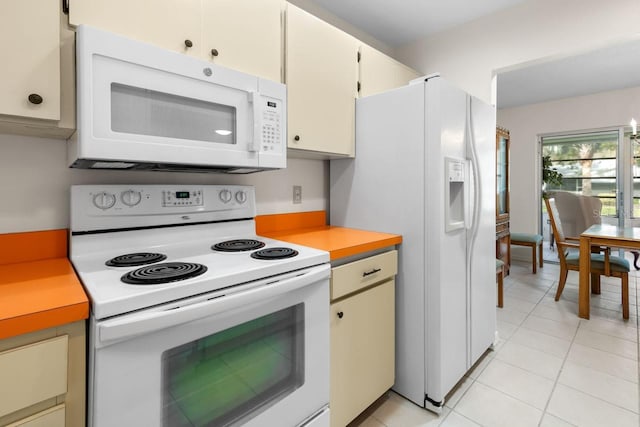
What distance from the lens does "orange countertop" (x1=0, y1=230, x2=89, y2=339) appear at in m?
0.72

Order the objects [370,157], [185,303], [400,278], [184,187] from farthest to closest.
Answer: [370,157] → [400,278] → [184,187] → [185,303]

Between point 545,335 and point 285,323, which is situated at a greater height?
point 285,323

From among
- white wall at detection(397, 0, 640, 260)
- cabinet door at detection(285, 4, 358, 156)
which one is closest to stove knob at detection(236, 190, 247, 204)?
cabinet door at detection(285, 4, 358, 156)

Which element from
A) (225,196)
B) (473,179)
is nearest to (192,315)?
(225,196)

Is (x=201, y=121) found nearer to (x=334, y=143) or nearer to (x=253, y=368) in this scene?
(x=334, y=143)

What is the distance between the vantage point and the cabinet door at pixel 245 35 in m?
1.33

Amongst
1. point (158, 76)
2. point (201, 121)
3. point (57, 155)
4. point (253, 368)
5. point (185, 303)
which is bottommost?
point (253, 368)

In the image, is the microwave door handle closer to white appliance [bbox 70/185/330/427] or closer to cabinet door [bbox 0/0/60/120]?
white appliance [bbox 70/185/330/427]

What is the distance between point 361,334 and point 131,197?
3.97ft

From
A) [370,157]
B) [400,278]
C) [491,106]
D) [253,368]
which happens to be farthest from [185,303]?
[491,106]

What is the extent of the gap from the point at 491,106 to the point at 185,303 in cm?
223

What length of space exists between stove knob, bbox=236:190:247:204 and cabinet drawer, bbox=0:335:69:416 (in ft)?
3.30

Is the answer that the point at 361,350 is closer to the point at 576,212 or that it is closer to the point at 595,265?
the point at 595,265

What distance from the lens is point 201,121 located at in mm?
1260
